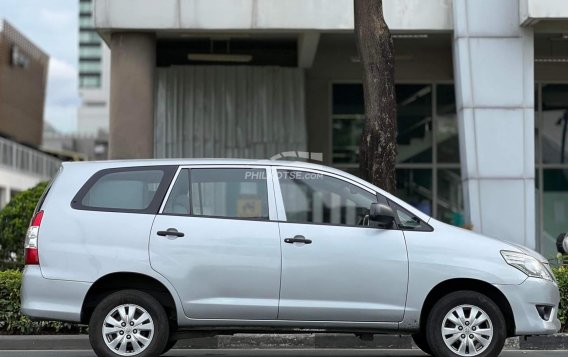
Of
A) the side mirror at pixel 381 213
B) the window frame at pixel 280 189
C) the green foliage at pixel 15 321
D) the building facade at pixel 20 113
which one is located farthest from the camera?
the building facade at pixel 20 113

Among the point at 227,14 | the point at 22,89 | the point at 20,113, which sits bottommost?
the point at 227,14

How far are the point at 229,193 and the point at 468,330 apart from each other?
2420 millimetres

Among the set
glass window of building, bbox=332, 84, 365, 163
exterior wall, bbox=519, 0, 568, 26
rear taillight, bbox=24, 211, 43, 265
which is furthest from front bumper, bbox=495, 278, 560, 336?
glass window of building, bbox=332, 84, 365, 163

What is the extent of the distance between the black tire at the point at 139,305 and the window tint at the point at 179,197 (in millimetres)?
795

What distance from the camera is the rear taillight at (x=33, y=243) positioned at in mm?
7259

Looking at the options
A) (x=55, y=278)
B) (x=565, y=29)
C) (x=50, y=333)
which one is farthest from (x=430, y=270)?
(x=565, y=29)

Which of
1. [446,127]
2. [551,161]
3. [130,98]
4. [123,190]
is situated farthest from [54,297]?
[551,161]

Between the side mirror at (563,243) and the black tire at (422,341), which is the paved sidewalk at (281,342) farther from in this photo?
the side mirror at (563,243)

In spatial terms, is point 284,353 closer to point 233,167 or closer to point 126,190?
point 233,167

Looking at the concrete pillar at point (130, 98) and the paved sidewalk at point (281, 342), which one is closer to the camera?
the paved sidewalk at point (281, 342)

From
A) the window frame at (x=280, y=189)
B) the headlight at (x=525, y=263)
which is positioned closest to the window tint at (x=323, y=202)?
the window frame at (x=280, y=189)

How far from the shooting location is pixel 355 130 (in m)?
16.9

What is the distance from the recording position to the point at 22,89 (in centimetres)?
5628

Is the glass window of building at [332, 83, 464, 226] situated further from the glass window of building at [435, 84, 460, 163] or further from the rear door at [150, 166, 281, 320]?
the rear door at [150, 166, 281, 320]
